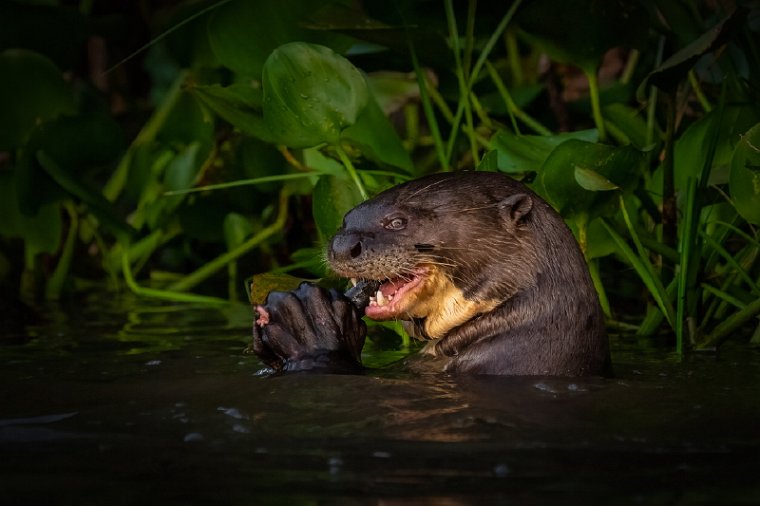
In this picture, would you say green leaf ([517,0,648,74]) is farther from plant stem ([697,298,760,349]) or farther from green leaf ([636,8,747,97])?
plant stem ([697,298,760,349])

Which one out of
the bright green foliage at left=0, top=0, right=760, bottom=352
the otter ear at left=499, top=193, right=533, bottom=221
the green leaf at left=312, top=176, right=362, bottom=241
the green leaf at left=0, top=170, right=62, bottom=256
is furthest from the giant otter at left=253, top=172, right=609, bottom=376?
the green leaf at left=0, top=170, right=62, bottom=256

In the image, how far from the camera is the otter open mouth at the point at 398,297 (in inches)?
139

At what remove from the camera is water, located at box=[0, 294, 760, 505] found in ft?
7.77

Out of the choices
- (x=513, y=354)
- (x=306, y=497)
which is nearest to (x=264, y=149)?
(x=513, y=354)

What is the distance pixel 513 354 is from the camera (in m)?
3.41

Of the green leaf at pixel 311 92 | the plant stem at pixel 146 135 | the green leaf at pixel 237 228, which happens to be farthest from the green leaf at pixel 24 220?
the green leaf at pixel 311 92

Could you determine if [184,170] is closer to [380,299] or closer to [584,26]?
[584,26]

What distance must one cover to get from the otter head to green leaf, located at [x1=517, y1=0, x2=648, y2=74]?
88 cm

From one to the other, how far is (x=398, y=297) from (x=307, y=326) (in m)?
0.24

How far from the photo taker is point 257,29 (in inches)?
182

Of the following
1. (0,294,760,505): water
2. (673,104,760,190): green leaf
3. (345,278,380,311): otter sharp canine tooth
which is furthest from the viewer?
(673,104,760,190): green leaf

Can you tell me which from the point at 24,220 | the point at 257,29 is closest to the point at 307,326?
the point at 257,29

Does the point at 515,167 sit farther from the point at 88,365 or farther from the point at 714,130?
the point at 88,365

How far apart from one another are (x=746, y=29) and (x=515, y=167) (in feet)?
3.06
